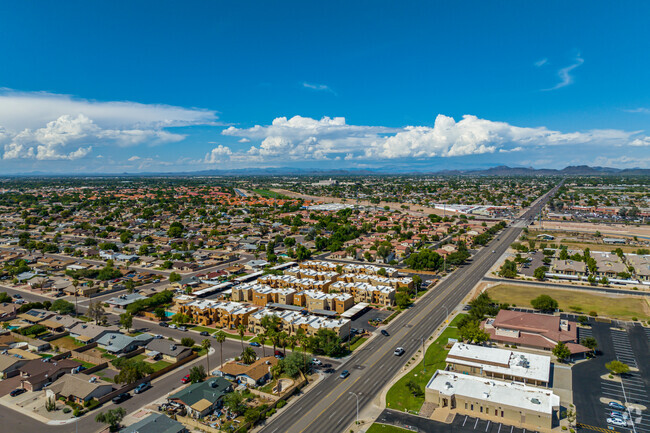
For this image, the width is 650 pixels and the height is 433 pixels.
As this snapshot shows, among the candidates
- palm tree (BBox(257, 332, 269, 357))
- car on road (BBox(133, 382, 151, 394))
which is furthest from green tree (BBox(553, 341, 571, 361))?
car on road (BBox(133, 382, 151, 394))

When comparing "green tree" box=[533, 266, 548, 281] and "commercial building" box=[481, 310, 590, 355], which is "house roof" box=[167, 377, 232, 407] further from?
"green tree" box=[533, 266, 548, 281]

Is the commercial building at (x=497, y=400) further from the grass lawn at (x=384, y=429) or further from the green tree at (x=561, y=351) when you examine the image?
the green tree at (x=561, y=351)

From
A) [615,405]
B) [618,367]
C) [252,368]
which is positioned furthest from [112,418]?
[618,367]

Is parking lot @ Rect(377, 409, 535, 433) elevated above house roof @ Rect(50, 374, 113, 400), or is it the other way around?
house roof @ Rect(50, 374, 113, 400)

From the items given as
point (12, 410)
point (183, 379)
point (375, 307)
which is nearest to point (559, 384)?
point (375, 307)

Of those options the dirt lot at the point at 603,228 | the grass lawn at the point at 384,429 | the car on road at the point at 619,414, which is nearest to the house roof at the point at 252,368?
the grass lawn at the point at 384,429

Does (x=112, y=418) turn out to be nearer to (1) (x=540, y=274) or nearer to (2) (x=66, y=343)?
(2) (x=66, y=343)
